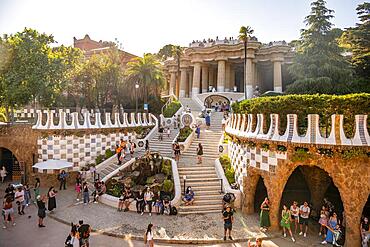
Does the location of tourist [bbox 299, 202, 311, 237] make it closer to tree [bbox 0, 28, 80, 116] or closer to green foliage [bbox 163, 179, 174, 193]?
green foliage [bbox 163, 179, 174, 193]

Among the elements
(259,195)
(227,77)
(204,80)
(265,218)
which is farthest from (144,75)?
(265,218)

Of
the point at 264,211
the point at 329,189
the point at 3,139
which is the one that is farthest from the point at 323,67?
the point at 3,139

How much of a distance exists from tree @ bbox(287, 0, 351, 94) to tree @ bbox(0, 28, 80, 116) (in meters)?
23.3

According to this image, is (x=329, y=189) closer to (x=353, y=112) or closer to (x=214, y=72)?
(x=353, y=112)

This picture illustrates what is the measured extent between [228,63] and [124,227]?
36954mm

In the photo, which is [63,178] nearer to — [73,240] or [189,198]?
[189,198]

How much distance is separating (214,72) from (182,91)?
337 inches

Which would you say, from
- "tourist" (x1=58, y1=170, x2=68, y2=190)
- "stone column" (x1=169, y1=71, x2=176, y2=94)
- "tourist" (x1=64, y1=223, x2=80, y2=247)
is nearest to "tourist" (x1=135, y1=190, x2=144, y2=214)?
"tourist" (x1=64, y1=223, x2=80, y2=247)

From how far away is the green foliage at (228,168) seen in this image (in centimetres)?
1691

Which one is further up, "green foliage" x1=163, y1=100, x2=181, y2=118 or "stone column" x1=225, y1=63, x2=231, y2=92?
"stone column" x1=225, y1=63, x2=231, y2=92

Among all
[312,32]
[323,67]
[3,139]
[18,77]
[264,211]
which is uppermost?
[312,32]

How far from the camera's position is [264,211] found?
1288 cm

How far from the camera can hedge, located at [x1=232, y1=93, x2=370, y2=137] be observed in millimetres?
11250

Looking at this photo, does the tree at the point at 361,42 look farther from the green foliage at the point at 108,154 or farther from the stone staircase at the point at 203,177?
the green foliage at the point at 108,154
